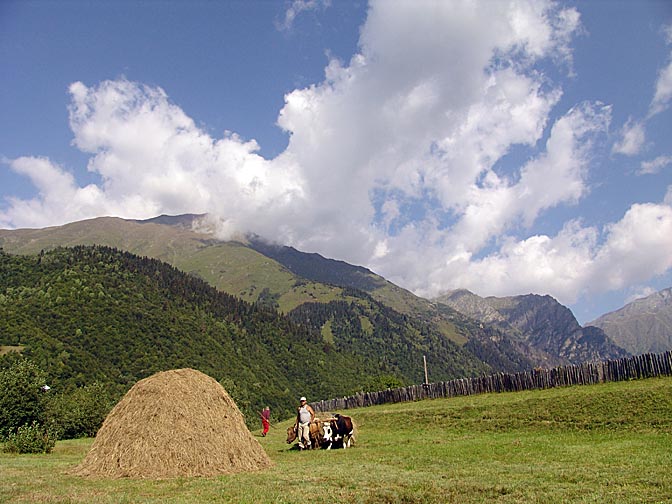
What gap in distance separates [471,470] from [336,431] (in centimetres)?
866

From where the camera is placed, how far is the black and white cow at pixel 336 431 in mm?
19750

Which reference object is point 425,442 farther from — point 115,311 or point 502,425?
point 115,311

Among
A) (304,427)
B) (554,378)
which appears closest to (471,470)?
(304,427)

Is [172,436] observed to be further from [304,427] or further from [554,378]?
[554,378]

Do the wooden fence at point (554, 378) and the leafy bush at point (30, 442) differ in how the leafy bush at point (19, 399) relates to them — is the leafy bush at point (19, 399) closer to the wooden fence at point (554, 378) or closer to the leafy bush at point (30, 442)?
the leafy bush at point (30, 442)

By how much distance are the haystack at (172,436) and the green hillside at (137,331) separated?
1228 inches

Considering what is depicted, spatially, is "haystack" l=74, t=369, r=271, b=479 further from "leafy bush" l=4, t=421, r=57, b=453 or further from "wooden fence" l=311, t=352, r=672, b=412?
"wooden fence" l=311, t=352, r=672, b=412

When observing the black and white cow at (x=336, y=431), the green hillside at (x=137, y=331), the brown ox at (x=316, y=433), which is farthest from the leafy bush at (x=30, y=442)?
the green hillside at (x=137, y=331)

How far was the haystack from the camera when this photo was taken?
1334cm

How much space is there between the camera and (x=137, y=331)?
12175cm

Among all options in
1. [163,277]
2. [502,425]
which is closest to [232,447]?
[502,425]

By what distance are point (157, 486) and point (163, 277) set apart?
575ft

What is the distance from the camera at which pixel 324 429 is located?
1983cm

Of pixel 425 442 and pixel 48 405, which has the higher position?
pixel 48 405
